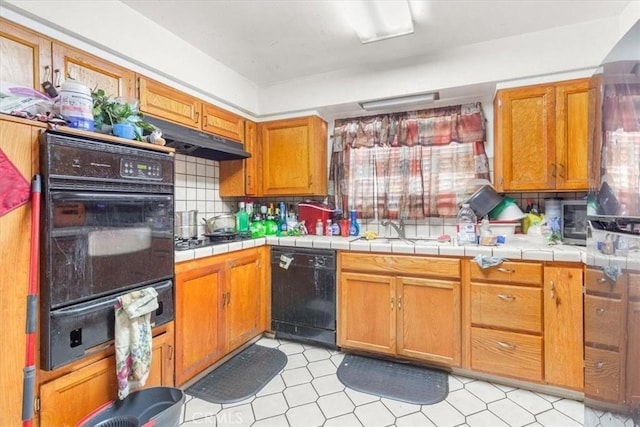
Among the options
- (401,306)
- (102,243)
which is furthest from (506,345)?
(102,243)

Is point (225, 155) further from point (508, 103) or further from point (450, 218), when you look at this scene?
point (508, 103)

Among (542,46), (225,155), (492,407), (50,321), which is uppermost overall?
(542,46)

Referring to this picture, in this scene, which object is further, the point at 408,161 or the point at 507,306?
the point at 408,161

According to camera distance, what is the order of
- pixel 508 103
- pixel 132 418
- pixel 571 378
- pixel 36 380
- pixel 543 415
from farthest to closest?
pixel 508 103
pixel 571 378
pixel 543 415
pixel 132 418
pixel 36 380

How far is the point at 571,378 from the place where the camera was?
1.68 m

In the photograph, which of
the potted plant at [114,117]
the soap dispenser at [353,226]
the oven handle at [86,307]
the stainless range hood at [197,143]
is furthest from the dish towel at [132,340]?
the soap dispenser at [353,226]

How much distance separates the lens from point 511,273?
1799 millimetres

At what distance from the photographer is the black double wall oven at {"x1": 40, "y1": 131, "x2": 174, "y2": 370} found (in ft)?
3.51

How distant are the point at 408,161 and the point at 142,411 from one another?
2.46 metres

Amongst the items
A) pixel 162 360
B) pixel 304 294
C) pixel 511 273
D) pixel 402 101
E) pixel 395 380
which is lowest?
pixel 395 380

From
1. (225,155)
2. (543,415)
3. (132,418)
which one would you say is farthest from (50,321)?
Result: (543,415)

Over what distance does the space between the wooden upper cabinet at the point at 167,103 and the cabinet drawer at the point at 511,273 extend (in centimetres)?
220

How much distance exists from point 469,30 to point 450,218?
1389mm

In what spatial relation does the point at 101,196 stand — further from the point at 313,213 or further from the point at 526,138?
the point at 526,138
